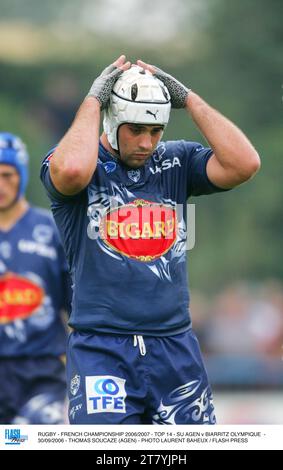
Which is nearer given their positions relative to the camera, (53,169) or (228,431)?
(53,169)

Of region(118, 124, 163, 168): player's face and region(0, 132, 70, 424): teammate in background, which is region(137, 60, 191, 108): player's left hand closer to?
region(118, 124, 163, 168): player's face

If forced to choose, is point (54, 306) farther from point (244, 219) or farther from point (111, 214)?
point (244, 219)

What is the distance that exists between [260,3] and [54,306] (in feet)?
24.7

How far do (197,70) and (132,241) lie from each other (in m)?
10.5

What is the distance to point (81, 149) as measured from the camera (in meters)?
4.62

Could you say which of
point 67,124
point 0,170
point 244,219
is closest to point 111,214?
point 0,170

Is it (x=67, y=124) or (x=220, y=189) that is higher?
(x=67, y=124)

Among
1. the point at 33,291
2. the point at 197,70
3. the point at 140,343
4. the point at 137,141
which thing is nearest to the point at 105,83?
the point at 137,141

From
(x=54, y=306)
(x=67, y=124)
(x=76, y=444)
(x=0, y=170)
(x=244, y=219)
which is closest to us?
(x=76, y=444)

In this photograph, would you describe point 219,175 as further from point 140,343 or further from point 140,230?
point 140,343

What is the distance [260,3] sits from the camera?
13.4 metres

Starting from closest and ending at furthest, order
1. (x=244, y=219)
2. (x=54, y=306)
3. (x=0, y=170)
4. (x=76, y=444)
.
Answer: (x=76, y=444) < (x=54, y=306) < (x=0, y=170) < (x=244, y=219)

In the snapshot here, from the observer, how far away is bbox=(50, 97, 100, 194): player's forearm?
458cm

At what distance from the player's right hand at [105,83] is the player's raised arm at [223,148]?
102mm
